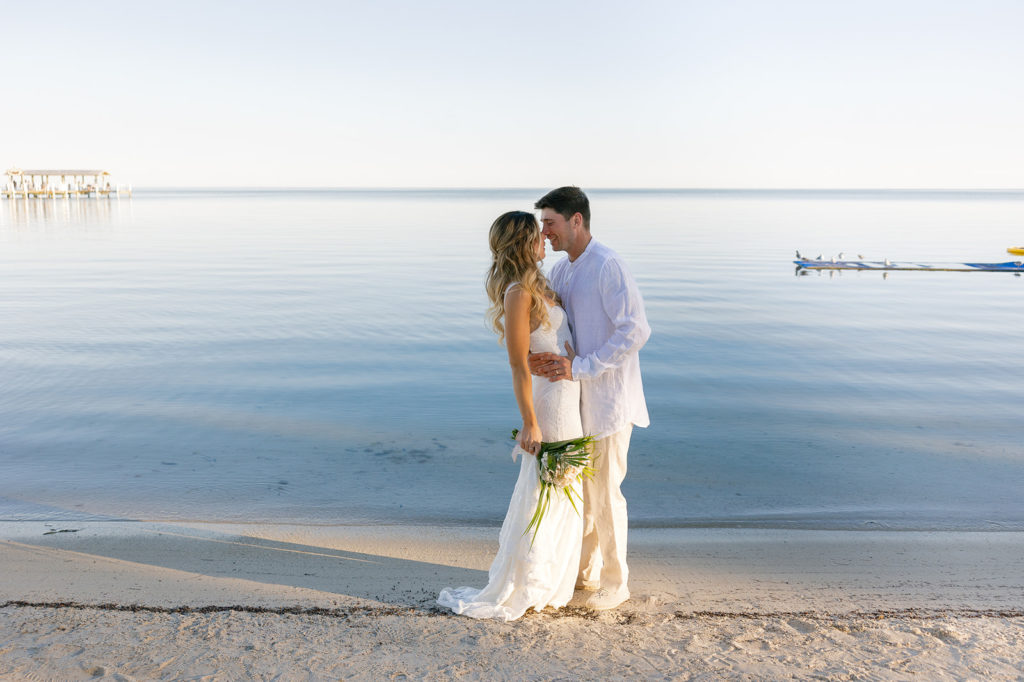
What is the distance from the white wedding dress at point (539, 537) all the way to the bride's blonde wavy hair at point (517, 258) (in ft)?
0.86

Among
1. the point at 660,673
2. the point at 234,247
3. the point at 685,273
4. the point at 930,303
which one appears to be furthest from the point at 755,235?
the point at 660,673

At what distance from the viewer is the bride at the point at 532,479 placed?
4332 millimetres

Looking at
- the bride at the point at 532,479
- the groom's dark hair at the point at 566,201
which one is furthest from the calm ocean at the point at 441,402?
the groom's dark hair at the point at 566,201

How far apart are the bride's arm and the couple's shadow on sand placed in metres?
1.29

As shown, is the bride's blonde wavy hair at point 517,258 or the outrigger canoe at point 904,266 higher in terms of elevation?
the bride's blonde wavy hair at point 517,258

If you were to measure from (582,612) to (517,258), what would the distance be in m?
2.14

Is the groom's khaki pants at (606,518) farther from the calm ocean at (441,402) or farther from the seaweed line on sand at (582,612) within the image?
the calm ocean at (441,402)

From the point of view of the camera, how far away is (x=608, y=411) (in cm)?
470

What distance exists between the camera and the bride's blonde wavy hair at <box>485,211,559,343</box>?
13.8 ft

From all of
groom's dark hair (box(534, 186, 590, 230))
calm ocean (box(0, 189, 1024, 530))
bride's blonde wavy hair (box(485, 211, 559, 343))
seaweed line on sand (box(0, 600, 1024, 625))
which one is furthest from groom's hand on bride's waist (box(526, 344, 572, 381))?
calm ocean (box(0, 189, 1024, 530))

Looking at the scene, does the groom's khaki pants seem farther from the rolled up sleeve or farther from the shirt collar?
the shirt collar

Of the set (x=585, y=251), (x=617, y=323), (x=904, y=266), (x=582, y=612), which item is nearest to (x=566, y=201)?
(x=585, y=251)

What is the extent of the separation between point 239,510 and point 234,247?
30942 millimetres

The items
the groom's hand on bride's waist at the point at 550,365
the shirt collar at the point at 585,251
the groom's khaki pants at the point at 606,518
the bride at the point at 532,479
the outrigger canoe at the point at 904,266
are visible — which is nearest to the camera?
the bride at the point at 532,479
